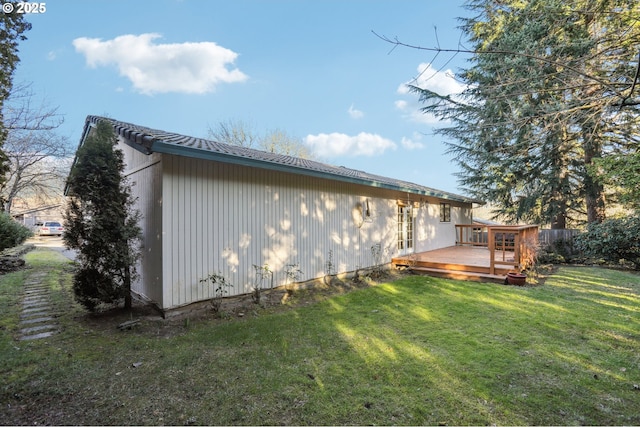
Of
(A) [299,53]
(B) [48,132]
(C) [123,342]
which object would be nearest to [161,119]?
(B) [48,132]

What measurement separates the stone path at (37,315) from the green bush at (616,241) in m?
14.2

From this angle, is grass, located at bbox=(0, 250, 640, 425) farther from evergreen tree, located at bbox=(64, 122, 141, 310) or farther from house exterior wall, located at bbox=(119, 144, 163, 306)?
house exterior wall, located at bbox=(119, 144, 163, 306)

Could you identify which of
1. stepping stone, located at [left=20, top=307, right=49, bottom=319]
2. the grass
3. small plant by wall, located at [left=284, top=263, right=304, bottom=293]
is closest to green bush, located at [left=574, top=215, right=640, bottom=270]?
the grass

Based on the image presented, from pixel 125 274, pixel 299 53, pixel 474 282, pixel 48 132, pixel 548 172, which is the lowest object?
pixel 474 282

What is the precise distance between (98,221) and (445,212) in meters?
12.2

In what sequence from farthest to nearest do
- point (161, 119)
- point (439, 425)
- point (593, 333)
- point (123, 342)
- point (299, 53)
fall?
point (161, 119)
point (299, 53)
point (593, 333)
point (123, 342)
point (439, 425)

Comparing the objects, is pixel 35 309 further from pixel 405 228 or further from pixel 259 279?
pixel 405 228

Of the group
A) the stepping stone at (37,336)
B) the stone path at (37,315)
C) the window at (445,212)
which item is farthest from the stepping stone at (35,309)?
the window at (445,212)

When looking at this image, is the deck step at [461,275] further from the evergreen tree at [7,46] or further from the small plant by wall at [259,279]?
the evergreen tree at [7,46]

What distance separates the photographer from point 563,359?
323 centimetres

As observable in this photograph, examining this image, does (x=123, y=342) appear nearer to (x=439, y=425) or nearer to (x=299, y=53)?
(x=439, y=425)

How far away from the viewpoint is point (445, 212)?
12711 mm

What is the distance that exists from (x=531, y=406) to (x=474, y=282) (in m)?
5.32

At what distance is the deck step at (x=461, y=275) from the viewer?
23.5 ft
